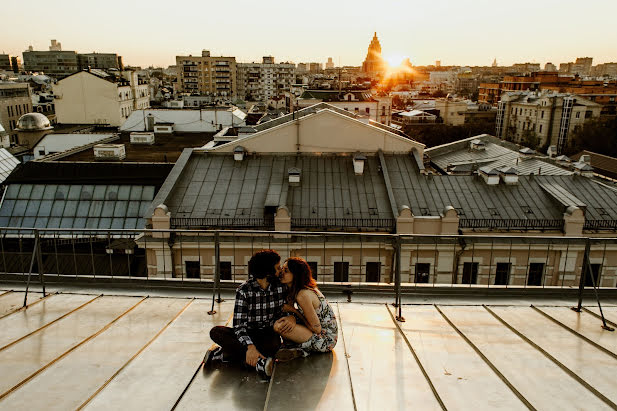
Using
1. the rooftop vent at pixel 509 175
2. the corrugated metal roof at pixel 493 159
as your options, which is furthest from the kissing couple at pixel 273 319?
the corrugated metal roof at pixel 493 159

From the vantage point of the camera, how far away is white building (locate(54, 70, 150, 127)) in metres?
53.5

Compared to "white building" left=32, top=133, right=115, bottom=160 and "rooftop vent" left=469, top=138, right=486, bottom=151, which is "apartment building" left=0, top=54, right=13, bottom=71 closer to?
"white building" left=32, top=133, right=115, bottom=160

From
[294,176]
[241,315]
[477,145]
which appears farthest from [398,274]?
[477,145]

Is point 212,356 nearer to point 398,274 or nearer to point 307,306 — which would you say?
point 307,306

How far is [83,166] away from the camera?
2034 centimetres

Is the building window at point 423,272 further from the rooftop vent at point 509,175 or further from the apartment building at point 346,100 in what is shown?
the apartment building at point 346,100

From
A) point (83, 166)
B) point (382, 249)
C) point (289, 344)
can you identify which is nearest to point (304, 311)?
point (289, 344)

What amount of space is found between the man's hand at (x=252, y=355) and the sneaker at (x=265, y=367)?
0.14 feet

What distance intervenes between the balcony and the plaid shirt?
0.51 meters

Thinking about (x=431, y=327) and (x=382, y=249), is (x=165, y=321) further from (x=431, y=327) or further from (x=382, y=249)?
(x=382, y=249)

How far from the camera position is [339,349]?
20.0 feet

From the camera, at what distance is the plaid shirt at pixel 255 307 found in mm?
5520

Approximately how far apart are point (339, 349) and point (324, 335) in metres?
0.53

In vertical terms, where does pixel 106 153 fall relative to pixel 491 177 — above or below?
below
